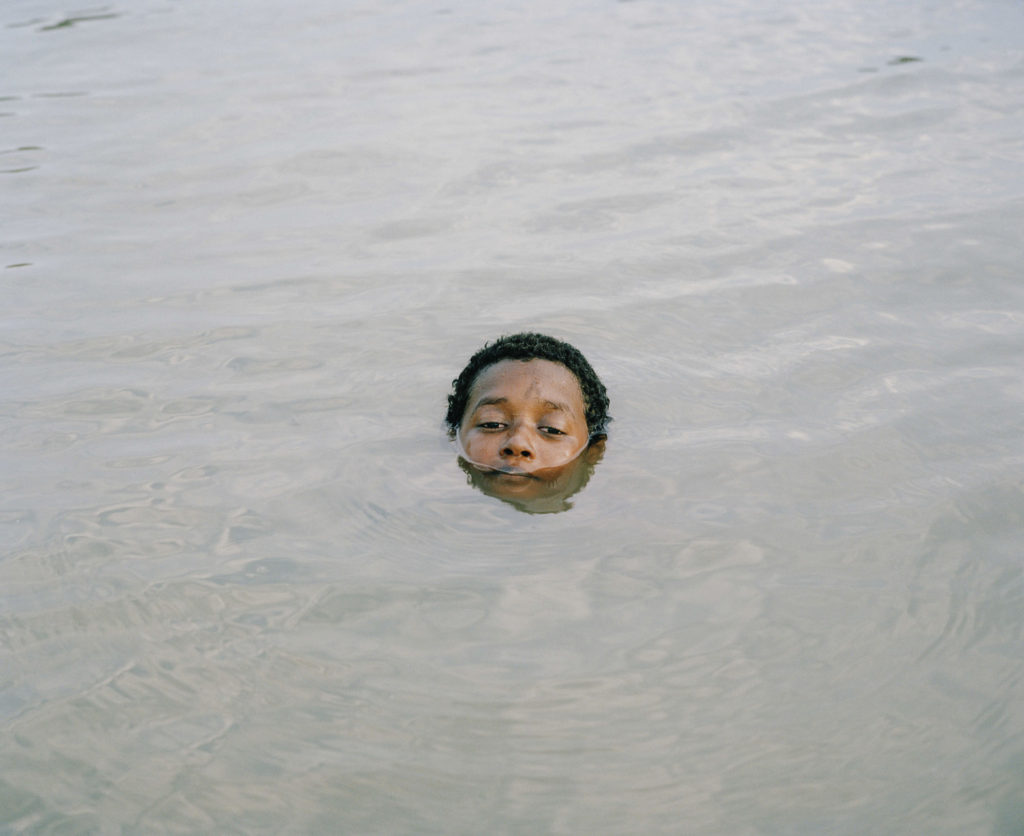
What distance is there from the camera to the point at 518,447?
5039 millimetres

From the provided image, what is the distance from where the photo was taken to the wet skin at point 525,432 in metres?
5.09

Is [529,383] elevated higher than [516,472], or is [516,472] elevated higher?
[529,383]

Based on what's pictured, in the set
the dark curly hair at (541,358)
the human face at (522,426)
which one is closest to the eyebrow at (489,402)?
the human face at (522,426)

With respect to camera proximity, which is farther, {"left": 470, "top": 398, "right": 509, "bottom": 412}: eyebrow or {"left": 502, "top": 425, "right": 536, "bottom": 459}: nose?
{"left": 470, "top": 398, "right": 509, "bottom": 412}: eyebrow

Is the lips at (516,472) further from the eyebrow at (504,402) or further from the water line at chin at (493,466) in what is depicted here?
the eyebrow at (504,402)

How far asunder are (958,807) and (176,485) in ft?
10.9

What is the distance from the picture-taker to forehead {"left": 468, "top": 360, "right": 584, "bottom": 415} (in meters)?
5.32

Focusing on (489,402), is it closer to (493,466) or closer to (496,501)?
(493,466)

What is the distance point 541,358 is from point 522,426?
20.8 inches

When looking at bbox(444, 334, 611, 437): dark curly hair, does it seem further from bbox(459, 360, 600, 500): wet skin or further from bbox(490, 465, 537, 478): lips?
bbox(490, 465, 537, 478): lips

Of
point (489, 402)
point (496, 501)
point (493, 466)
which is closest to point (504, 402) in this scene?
point (489, 402)

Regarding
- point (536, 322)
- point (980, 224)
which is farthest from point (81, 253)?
point (980, 224)

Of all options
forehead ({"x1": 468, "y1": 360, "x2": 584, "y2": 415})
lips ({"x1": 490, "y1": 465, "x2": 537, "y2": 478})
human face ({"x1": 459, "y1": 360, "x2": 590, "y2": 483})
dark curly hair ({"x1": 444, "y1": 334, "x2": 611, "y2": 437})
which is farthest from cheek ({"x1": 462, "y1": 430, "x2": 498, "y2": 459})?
dark curly hair ({"x1": 444, "y1": 334, "x2": 611, "y2": 437})

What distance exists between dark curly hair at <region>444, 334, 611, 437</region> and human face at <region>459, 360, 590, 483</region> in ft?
0.36
